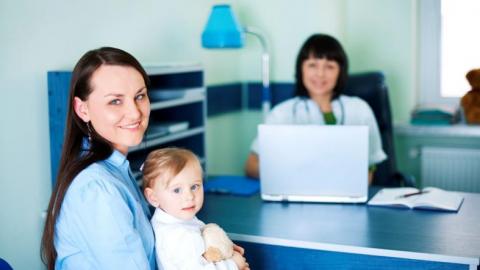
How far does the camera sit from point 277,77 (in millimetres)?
3648

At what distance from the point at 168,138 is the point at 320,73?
2.45ft

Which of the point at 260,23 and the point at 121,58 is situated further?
the point at 260,23

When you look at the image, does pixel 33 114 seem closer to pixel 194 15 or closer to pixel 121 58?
pixel 121 58

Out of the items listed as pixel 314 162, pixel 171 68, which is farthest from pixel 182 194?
pixel 171 68

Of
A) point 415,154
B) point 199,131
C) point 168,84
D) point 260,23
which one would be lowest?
point 415,154

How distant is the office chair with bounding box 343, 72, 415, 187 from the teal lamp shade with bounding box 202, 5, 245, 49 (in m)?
0.68

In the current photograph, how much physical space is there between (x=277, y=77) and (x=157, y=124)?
4.04ft

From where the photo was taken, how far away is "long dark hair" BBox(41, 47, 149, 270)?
1598mm

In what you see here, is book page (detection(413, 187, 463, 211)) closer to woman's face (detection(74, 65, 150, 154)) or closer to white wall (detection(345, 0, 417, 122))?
woman's face (detection(74, 65, 150, 154))

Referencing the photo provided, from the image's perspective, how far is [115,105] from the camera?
1.65 meters

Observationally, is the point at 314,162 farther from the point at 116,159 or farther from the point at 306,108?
the point at 116,159

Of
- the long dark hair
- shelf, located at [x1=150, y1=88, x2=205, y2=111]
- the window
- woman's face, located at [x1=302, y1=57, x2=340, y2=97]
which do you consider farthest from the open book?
the window

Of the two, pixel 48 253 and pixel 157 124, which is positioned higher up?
pixel 157 124

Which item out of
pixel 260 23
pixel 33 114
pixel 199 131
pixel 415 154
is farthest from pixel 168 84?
pixel 415 154
